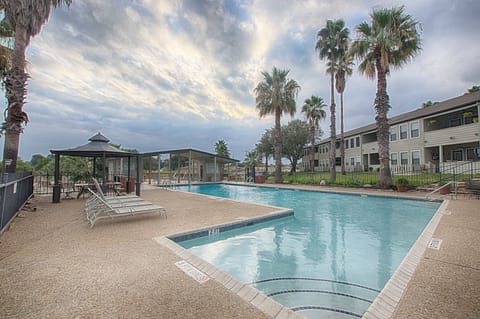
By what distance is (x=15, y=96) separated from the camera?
8.01m

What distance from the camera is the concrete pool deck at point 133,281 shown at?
2.17 metres

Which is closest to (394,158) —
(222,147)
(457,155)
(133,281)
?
(457,155)

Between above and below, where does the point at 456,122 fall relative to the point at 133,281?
above

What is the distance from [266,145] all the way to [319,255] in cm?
3158

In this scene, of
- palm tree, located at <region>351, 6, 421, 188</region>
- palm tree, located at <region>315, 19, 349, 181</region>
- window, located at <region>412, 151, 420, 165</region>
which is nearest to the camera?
palm tree, located at <region>351, 6, 421, 188</region>

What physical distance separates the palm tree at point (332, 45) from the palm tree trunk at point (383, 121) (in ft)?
15.5

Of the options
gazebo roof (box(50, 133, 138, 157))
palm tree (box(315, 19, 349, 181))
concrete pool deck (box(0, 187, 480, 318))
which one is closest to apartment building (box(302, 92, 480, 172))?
palm tree (box(315, 19, 349, 181))

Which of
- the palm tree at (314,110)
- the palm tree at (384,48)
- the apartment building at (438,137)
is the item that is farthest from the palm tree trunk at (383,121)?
the palm tree at (314,110)

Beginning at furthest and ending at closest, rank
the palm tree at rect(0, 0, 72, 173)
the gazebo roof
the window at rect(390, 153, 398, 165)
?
the window at rect(390, 153, 398, 165) < the gazebo roof < the palm tree at rect(0, 0, 72, 173)

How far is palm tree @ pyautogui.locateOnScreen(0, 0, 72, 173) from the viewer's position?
311 inches

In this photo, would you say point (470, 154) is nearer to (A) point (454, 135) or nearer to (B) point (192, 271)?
(A) point (454, 135)

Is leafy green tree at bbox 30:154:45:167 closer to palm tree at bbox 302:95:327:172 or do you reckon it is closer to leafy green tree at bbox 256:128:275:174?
leafy green tree at bbox 256:128:275:174

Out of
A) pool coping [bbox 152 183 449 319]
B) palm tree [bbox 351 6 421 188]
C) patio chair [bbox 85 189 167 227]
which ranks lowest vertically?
pool coping [bbox 152 183 449 319]

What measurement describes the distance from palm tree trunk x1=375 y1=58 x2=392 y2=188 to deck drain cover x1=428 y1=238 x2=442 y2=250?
10259 mm
